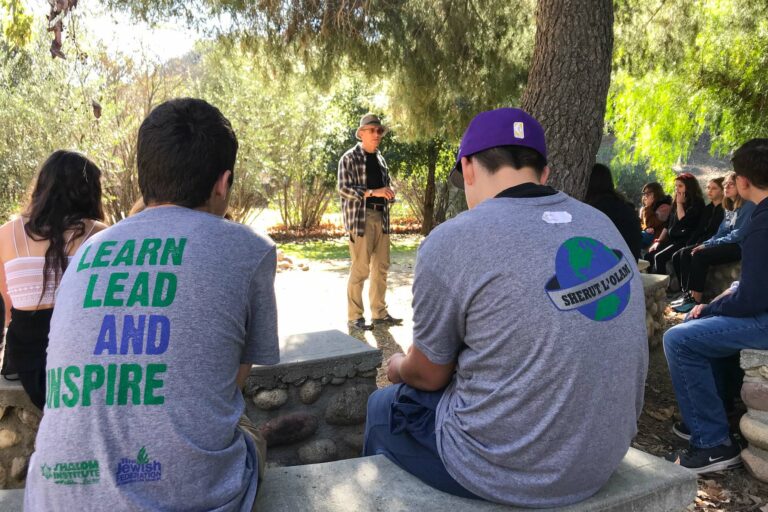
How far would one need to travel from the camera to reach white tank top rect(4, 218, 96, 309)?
248 centimetres

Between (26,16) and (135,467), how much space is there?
4.08m

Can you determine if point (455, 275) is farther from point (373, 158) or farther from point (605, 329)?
point (373, 158)

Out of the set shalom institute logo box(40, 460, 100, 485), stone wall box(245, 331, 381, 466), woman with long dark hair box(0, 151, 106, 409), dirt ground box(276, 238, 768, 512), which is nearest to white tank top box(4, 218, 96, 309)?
woman with long dark hair box(0, 151, 106, 409)

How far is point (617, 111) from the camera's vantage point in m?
10.6

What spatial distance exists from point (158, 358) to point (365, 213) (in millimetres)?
4311

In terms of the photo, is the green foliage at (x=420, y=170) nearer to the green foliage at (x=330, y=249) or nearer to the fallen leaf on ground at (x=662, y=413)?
the green foliage at (x=330, y=249)

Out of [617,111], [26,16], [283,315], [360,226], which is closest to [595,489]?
[360,226]

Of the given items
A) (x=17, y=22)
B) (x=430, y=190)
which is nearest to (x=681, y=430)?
(x=17, y=22)

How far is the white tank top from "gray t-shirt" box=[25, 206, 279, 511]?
120 centimetres

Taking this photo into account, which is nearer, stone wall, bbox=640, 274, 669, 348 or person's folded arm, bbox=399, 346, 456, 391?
person's folded arm, bbox=399, 346, 456, 391

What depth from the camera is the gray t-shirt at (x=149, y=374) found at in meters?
1.27

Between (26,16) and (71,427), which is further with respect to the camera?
(26,16)

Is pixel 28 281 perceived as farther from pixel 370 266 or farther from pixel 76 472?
pixel 370 266

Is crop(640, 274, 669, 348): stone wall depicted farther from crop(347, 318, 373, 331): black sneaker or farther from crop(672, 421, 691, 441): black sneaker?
crop(347, 318, 373, 331): black sneaker
